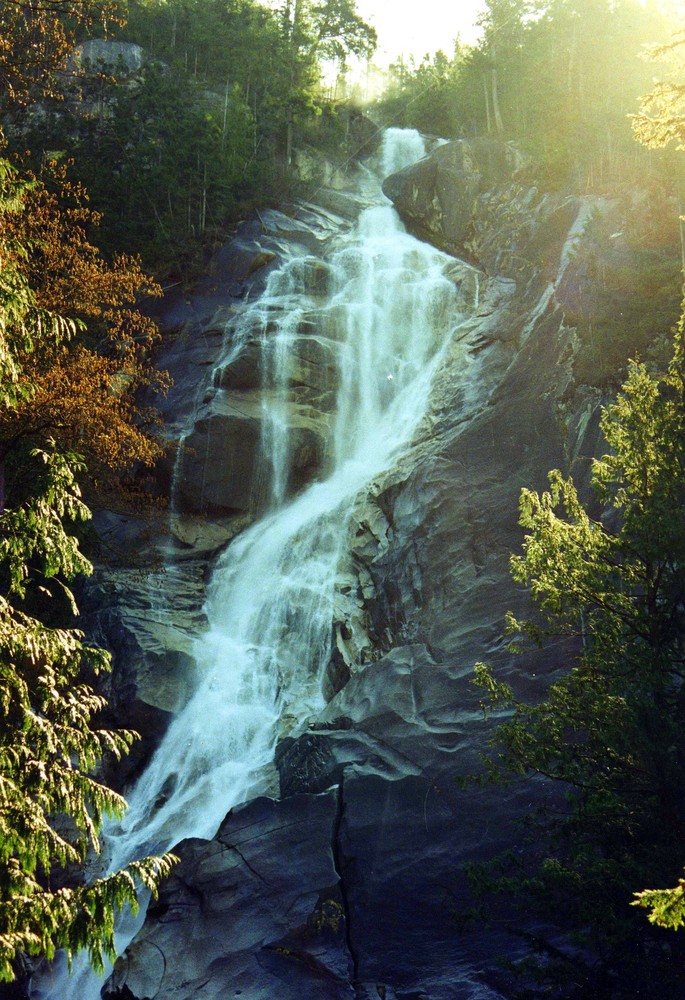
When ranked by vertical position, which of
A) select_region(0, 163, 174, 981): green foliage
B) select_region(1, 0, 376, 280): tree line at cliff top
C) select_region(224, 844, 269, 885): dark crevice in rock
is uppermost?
select_region(1, 0, 376, 280): tree line at cliff top

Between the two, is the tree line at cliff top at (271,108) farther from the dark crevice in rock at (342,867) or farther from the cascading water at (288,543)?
the dark crevice in rock at (342,867)

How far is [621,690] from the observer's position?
27.0ft

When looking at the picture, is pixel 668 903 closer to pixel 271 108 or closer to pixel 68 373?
pixel 68 373

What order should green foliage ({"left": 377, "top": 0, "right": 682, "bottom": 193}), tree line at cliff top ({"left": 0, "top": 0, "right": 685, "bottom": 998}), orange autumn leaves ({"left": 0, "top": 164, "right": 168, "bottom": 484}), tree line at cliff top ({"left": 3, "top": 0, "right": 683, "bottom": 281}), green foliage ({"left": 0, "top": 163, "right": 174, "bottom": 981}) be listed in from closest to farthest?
1. green foliage ({"left": 0, "top": 163, "right": 174, "bottom": 981})
2. tree line at cliff top ({"left": 0, "top": 0, "right": 685, "bottom": 998})
3. orange autumn leaves ({"left": 0, "top": 164, "right": 168, "bottom": 484})
4. green foliage ({"left": 377, "top": 0, "right": 682, "bottom": 193})
5. tree line at cliff top ({"left": 3, "top": 0, "right": 683, "bottom": 281})

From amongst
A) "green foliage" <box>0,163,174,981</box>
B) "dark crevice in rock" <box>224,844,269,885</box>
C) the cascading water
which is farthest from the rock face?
"green foliage" <box>0,163,174,981</box>

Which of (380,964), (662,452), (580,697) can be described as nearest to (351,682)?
(380,964)

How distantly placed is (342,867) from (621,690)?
552 cm

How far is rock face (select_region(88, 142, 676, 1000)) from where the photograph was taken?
1099 centimetres

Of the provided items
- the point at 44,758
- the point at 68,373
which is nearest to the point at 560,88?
the point at 68,373

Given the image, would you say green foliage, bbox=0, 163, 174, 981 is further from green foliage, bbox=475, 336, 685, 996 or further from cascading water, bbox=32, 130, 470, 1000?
cascading water, bbox=32, 130, 470, 1000

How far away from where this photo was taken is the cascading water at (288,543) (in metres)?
15.6

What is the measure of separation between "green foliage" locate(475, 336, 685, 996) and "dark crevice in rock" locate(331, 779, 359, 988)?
266cm

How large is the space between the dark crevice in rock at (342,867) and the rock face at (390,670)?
0.10 ft

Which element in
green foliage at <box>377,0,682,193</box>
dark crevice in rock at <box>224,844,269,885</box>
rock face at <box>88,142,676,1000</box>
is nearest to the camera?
rock face at <box>88,142,676,1000</box>
